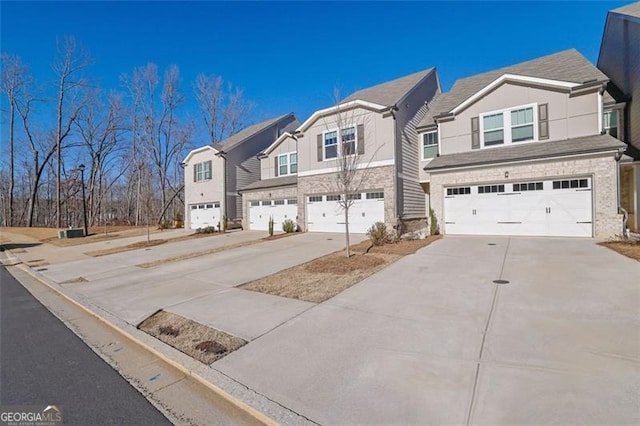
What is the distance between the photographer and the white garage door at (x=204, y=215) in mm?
23359

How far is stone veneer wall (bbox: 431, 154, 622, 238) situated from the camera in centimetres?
1071

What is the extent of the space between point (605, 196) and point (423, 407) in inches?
511

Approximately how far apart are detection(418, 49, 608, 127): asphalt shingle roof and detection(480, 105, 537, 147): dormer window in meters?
1.96

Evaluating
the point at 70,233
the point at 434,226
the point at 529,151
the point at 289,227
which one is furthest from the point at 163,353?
the point at 70,233

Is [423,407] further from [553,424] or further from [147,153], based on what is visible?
[147,153]

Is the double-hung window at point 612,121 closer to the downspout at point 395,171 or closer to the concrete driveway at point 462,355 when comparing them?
the downspout at point 395,171

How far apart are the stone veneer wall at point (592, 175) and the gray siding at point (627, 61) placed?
4497mm

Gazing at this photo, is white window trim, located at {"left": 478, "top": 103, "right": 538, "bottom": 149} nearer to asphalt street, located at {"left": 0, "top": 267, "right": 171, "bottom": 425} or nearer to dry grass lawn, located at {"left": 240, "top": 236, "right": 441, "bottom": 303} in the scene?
dry grass lawn, located at {"left": 240, "top": 236, "right": 441, "bottom": 303}

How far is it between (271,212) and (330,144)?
6513 millimetres

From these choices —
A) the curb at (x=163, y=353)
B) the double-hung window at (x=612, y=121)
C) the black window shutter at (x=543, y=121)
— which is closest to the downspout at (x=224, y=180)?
the curb at (x=163, y=353)

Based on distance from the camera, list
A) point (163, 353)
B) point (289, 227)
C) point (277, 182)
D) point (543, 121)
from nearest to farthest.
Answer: point (163, 353)
point (543, 121)
point (289, 227)
point (277, 182)

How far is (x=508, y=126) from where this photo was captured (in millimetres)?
13789

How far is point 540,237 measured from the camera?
11750 millimetres

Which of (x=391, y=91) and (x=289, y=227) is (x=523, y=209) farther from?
(x=289, y=227)
